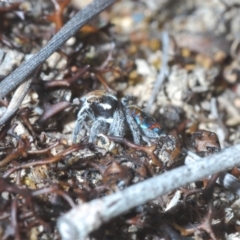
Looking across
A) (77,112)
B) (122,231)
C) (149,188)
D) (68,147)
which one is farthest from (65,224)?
(77,112)

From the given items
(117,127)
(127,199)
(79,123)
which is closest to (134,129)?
(117,127)

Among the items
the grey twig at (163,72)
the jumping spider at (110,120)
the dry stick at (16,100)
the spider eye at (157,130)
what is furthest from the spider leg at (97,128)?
the grey twig at (163,72)

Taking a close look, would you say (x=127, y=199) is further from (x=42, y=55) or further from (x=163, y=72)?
(x=163, y=72)

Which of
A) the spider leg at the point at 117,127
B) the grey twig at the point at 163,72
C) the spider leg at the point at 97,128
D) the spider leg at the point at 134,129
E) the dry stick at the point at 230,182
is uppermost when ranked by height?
the spider leg at the point at 97,128

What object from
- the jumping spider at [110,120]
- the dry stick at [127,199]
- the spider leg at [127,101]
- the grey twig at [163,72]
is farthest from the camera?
the grey twig at [163,72]

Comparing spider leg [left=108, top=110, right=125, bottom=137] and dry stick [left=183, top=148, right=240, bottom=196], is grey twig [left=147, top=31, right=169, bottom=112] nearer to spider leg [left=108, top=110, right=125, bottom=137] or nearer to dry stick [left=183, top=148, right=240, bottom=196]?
spider leg [left=108, top=110, right=125, bottom=137]

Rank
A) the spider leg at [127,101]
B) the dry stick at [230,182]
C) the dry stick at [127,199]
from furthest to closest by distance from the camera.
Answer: the spider leg at [127,101] < the dry stick at [230,182] < the dry stick at [127,199]

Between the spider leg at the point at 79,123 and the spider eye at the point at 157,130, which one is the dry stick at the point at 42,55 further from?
the spider eye at the point at 157,130
